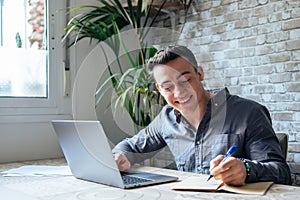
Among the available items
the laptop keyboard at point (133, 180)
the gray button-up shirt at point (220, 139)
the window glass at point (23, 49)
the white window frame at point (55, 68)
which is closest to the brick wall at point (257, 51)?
the gray button-up shirt at point (220, 139)

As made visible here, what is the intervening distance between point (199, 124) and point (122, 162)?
37 cm

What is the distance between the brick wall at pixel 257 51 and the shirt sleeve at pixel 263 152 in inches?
30.4

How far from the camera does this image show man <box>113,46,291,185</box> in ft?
5.18

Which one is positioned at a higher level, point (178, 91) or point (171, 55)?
point (171, 55)

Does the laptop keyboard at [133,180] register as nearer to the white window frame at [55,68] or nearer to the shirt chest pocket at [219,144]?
the shirt chest pocket at [219,144]

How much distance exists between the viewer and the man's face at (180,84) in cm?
168

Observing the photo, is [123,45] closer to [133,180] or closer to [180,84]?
[180,84]

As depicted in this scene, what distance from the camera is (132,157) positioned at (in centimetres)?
182

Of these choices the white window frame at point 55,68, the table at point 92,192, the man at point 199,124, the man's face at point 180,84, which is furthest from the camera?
the white window frame at point 55,68

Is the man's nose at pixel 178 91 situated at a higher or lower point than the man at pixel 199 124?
higher

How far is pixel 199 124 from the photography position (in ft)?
5.66

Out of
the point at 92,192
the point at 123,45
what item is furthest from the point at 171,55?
the point at 123,45

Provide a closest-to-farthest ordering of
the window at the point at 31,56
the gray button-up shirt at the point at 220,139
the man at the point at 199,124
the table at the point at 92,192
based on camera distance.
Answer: the table at the point at 92,192 < the gray button-up shirt at the point at 220,139 < the man at the point at 199,124 < the window at the point at 31,56

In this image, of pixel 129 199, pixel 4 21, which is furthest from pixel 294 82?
pixel 4 21
